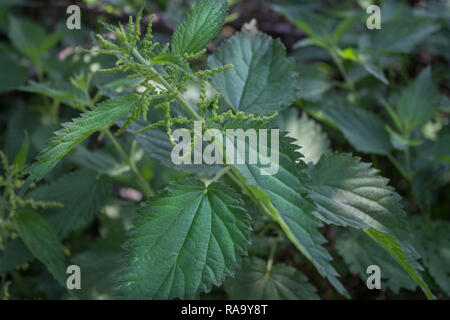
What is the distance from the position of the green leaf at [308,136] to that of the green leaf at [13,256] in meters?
0.87

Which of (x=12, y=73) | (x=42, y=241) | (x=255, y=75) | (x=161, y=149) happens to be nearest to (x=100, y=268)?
(x=42, y=241)

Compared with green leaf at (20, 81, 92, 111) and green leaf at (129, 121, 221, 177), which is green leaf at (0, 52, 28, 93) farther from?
green leaf at (129, 121, 221, 177)

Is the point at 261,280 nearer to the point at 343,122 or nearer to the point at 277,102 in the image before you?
the point at 277,102

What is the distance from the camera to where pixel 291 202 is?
0.81m

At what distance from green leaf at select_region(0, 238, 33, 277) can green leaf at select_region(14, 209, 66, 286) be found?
116mm

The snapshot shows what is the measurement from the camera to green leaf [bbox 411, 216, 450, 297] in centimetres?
123

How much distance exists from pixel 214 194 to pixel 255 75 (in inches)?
15.9

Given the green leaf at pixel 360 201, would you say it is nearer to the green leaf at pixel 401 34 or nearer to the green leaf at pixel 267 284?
the green leaf at pixel 267 284

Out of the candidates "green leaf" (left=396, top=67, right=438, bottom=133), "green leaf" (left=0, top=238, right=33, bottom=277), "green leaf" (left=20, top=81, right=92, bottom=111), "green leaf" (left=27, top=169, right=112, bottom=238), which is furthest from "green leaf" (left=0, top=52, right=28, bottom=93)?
"green leaf" (left=396, top=67, right=438, bottom=133)

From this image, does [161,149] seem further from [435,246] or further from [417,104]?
[417,104]

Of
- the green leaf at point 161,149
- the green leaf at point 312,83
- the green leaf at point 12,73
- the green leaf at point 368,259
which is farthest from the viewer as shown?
the green leaf at point 12,73

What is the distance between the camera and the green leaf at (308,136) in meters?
1.35

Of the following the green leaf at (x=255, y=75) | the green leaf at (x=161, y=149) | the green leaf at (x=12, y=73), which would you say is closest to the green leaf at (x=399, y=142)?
the green leaf at (x=255, y=75)

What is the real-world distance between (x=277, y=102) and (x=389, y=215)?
0.38 meters
